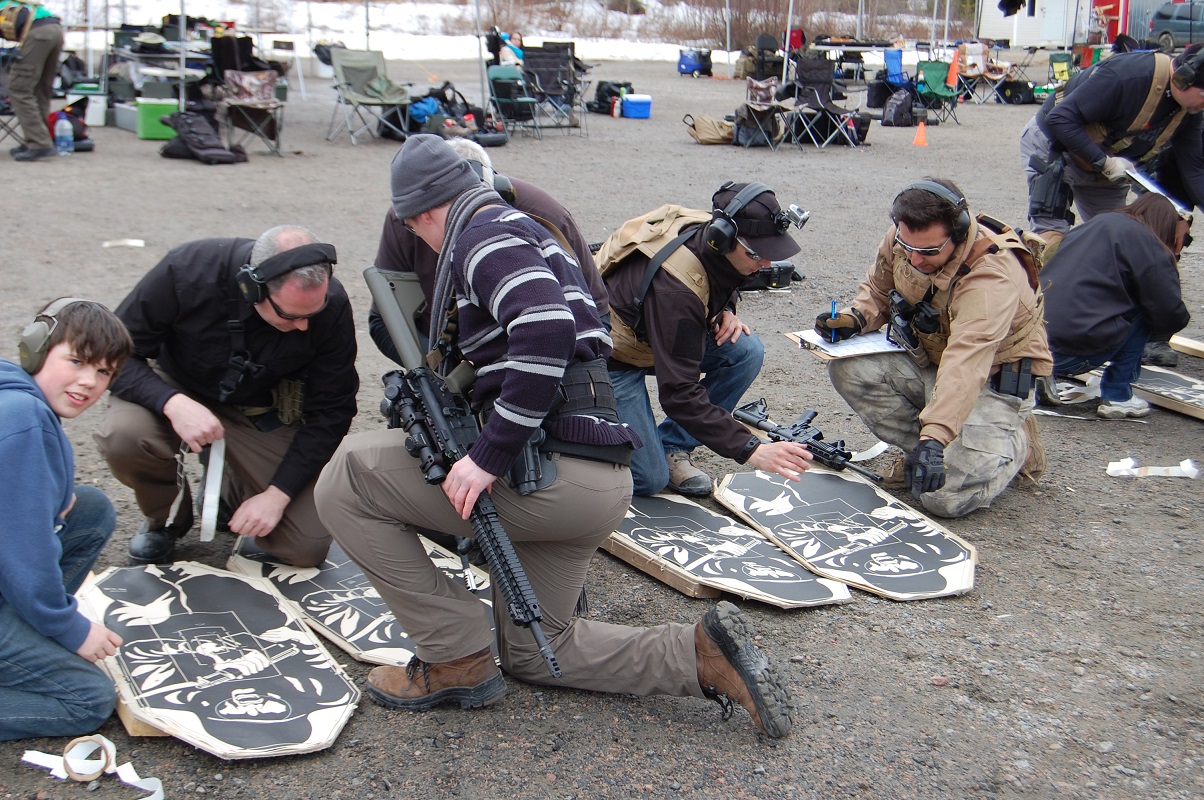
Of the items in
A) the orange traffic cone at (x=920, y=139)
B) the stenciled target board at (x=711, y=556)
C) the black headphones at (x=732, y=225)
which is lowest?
the stenciled target board at (x=711, y=556)

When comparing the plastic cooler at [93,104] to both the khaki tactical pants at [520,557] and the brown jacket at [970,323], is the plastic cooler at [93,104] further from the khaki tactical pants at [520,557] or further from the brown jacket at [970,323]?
the khaki tactical pants at [520,557]

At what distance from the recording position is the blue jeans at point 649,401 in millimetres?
4262

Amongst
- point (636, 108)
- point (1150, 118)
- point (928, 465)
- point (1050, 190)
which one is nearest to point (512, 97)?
point (636, 108)

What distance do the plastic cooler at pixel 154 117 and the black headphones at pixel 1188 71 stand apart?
11197 millimetres

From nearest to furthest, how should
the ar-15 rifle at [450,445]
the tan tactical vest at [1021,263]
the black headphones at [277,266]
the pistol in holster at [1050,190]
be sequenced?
the ar-15 rifle at [450,445]
the black headphones at [277,266]
the tan tactical vest at [1021,263]
the pistol in holster at [1050,190]

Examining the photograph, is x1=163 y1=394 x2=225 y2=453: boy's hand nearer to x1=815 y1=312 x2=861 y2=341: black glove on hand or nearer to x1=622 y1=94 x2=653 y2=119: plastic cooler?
x1=815 y1=312 x2=861 y2=341: black glove on hand

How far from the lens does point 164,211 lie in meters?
9.28

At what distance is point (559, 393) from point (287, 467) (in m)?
1.39

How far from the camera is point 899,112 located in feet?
57.7

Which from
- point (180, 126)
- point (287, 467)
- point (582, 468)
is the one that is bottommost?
point (287, 467)

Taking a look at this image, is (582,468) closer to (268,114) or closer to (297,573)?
(297,573)

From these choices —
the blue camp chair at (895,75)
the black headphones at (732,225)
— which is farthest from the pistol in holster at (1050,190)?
the blue camp chair at (895,75)

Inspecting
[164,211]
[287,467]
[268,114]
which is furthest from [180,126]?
[287,467]

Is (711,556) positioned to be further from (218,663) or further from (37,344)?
(37,344)
